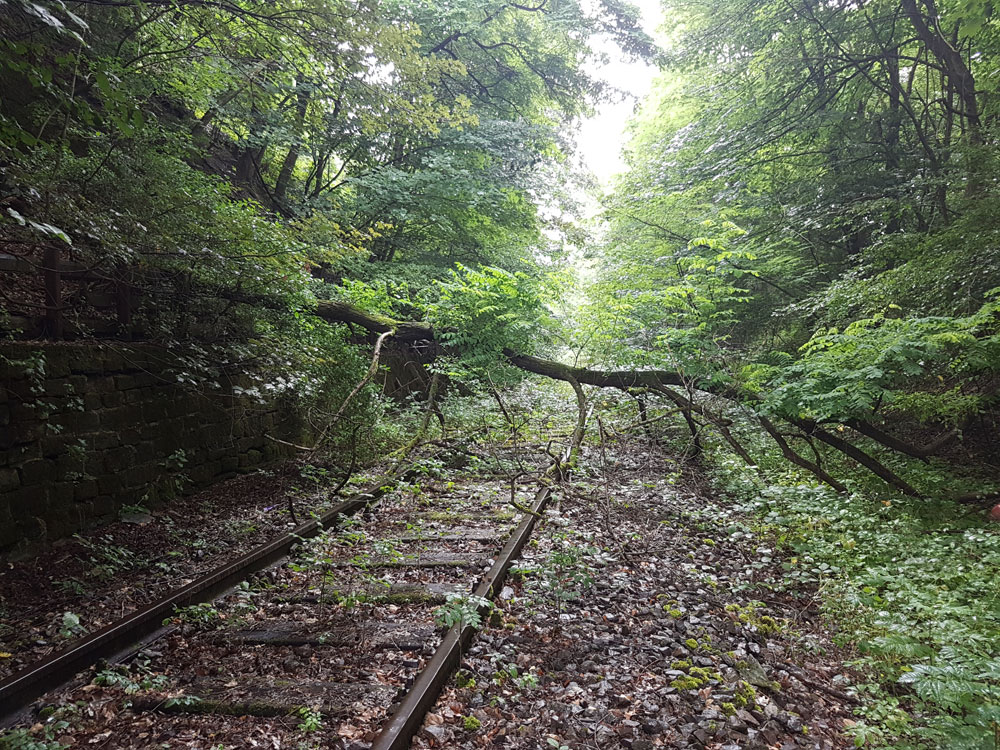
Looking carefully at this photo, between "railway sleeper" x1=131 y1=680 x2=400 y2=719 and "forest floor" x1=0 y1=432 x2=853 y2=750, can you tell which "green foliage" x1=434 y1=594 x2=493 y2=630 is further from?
"railway sleeper" x1=131 y1=680 x2=400 y2=719

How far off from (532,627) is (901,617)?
285cm

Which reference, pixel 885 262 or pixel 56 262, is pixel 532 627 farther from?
pixel 885 262

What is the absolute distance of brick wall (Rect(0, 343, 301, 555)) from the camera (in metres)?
4.62

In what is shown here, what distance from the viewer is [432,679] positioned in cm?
304

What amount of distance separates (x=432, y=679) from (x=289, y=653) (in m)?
1.20

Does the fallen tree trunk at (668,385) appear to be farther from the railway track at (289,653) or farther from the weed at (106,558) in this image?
the weed at (106,558)

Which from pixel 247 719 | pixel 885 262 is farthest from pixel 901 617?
pixel 885 262

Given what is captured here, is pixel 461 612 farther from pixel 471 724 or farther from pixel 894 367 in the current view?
pixel 894 367

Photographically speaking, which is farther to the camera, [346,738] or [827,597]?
[827,597]

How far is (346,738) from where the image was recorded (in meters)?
2.72

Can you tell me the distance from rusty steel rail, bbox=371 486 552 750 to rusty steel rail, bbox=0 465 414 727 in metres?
1.88

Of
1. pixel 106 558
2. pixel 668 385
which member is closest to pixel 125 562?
pixel 106 558

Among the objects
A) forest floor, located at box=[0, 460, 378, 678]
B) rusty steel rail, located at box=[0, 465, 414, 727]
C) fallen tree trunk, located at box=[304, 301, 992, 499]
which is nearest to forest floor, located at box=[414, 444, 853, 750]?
fallen tree trunk, located at box=[304, 301, 992, 499]

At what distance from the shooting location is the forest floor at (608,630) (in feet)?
9.73
